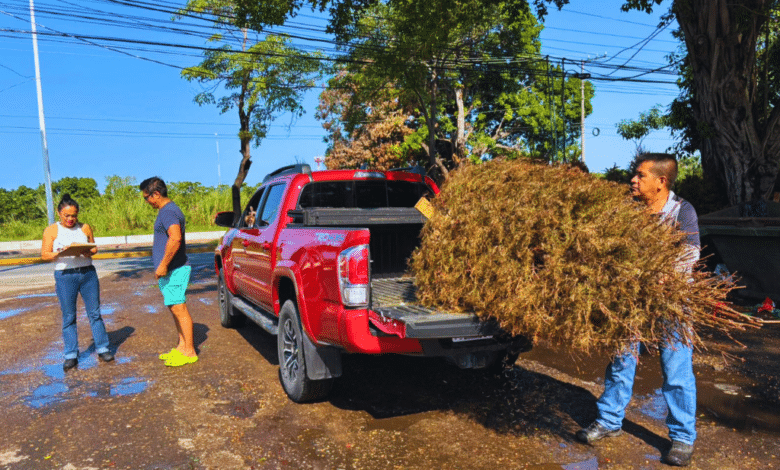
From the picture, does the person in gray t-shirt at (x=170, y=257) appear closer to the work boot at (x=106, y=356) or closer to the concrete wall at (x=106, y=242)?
the work boot at (x=106, y=356)

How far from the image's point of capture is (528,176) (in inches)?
137

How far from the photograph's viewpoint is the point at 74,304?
577 centimetres

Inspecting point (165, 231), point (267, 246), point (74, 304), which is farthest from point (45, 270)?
point (267, 246)

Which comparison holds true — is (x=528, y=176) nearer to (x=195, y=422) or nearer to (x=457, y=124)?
(x=195, y=422)

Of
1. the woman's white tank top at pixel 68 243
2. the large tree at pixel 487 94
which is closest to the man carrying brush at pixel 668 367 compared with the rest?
the woman's white tank top at pixel 68 243

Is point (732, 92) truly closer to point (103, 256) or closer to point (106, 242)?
point (103, 256)

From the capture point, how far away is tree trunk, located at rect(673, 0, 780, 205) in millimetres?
10398

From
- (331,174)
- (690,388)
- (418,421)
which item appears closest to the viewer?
(690,388)

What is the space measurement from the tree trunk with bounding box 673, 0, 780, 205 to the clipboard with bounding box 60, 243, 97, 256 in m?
10.6

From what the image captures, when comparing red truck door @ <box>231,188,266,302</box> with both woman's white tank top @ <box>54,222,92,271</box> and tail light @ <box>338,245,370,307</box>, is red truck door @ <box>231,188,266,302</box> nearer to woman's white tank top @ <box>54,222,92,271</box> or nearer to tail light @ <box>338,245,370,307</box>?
woman's white tank top @ <box>54,222,92,271</box>

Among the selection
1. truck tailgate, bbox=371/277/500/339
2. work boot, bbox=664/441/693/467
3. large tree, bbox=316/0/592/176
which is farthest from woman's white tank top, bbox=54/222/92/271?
large tree, bbox=316/0/592/176

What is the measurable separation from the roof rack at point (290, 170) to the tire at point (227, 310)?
5.57 feet

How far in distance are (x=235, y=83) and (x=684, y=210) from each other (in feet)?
59.9

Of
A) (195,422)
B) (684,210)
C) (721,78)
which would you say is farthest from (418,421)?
(721,78)
